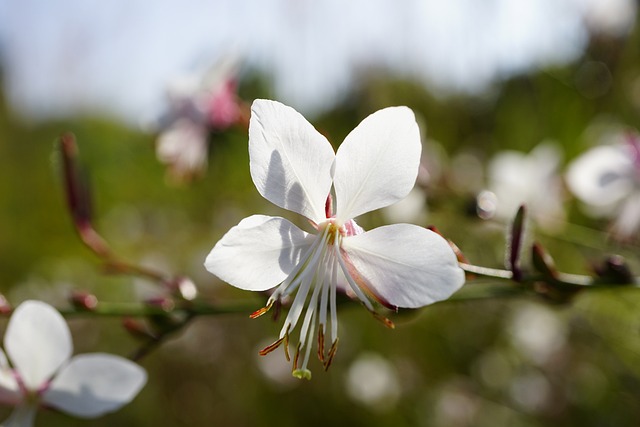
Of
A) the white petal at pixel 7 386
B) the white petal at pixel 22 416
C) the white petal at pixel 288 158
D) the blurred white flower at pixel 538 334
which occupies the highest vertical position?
the white petal at pixel 288 158

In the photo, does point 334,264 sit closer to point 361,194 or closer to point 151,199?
point 361,194

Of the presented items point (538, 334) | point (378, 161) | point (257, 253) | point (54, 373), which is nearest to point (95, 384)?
point (54, 373)

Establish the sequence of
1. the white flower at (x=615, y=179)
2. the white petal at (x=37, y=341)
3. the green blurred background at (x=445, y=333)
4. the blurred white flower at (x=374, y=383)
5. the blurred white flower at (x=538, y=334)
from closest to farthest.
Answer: the white petal at (x=37, y=341), the white flower at (x=615, y=179), the green blurred background at (x=445, y=333), the blurred white flower at (x=538, y=334), the blurred white flower at (x=374, y=383)

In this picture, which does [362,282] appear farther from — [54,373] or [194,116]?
[194,116]

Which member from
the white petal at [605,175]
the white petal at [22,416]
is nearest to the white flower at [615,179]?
the white petal at [605,175]

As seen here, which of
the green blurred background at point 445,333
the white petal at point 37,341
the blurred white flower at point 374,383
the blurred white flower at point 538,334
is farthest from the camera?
the blurred white flower at point 374,383

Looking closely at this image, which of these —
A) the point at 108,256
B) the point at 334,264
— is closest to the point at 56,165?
the point at 108,256

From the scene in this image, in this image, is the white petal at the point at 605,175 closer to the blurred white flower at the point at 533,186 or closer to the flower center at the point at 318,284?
the blurred white flower at the point at 533,186
